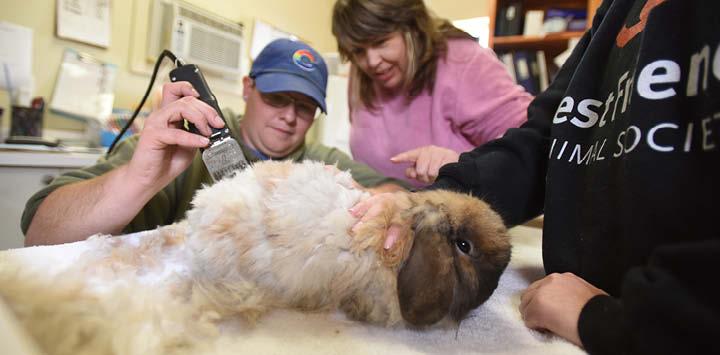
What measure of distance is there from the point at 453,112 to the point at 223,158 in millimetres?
902

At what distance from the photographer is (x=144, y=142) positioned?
0.85 meters

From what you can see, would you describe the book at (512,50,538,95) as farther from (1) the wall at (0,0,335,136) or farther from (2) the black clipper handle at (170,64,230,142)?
(2) the black clipper handle at (170,64,230,142)

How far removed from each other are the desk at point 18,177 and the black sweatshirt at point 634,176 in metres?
1.53

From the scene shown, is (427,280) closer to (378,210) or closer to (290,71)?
(378,210)

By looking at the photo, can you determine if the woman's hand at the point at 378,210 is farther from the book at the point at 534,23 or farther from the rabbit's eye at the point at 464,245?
the book at the point at 534,23

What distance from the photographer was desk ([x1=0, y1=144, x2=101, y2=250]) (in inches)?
56.3

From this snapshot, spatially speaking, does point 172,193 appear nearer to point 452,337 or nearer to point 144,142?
point 144,142

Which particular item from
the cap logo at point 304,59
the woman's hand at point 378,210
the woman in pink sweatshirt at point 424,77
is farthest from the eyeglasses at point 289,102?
the woman's hand at point 378,210

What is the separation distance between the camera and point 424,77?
4.67 ft

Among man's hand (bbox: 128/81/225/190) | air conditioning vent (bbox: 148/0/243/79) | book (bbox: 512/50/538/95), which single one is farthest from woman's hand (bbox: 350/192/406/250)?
book (bbox: 512/50/538/95)

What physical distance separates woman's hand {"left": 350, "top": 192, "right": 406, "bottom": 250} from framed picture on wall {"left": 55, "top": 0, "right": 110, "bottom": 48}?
6.46 ft

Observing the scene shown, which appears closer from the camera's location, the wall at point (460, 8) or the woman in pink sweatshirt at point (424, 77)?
the woman in pink sweatshirt at point (424, 77)

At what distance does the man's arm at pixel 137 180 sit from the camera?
2.67 ft

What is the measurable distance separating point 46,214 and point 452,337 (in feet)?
3.20
